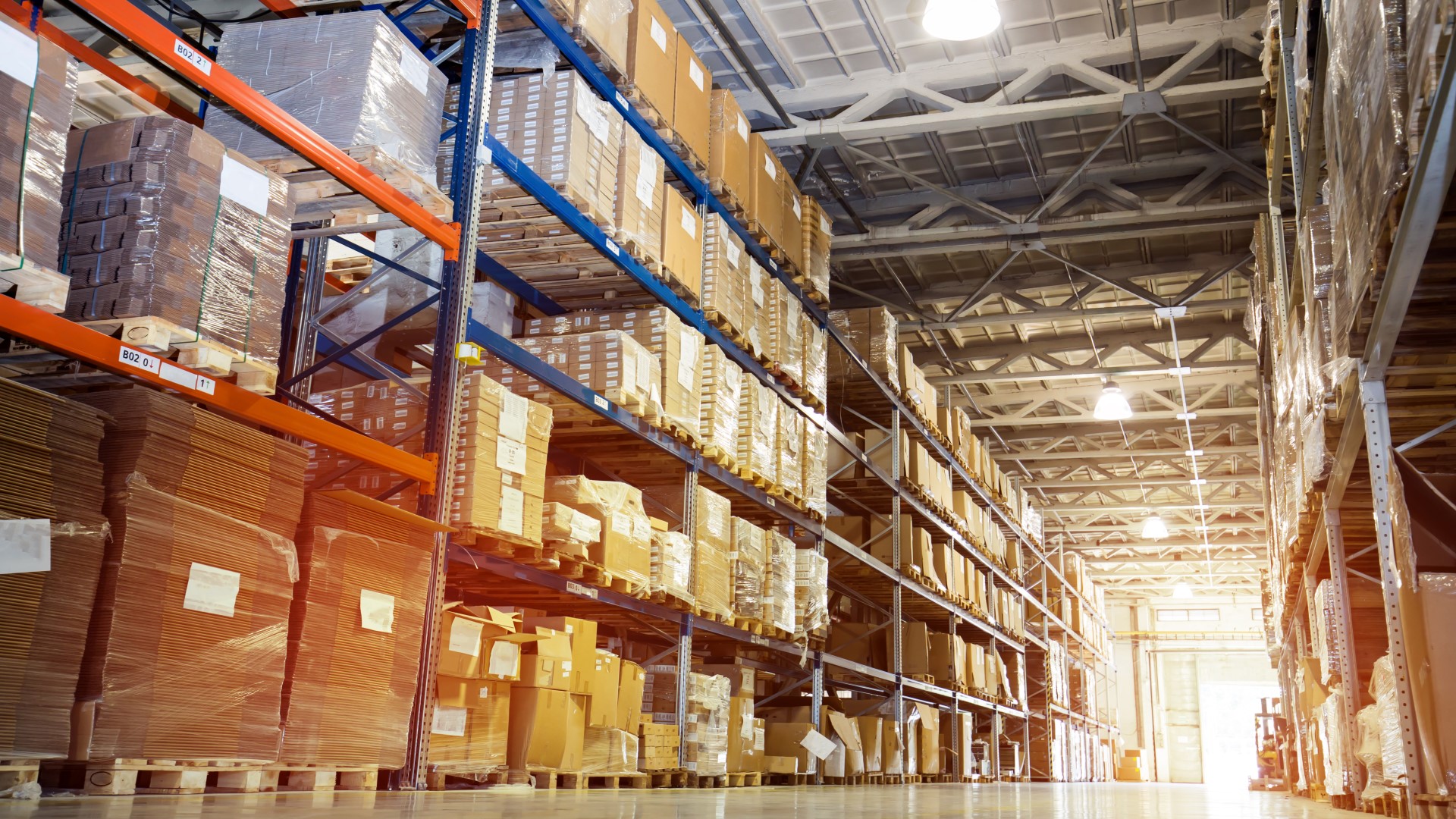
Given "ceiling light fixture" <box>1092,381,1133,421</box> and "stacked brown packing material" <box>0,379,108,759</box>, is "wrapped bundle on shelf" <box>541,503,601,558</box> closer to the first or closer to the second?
"stacked brown packing material" <box>0,379,108,759</box>

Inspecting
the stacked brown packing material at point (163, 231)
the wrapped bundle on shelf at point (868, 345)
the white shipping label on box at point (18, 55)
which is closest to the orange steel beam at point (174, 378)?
the stacked brown packing material at point (163, 231)

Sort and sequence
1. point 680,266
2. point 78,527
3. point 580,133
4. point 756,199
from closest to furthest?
point 78,527 < point 580,133 < point 680,266 < point 756,199

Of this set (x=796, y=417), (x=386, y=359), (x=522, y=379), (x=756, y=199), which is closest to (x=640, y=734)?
(x=522, y=379)

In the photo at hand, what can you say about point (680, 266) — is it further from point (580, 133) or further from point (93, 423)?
point (93, 423)

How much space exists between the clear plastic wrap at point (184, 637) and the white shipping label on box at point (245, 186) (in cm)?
125

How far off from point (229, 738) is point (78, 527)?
974 mm

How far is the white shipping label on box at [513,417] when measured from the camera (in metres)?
5.96

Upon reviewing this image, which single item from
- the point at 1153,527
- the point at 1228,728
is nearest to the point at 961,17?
the point at 1153,527

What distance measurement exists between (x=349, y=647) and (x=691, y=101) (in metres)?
5.05

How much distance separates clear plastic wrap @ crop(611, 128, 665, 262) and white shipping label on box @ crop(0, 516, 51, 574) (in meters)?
4.24

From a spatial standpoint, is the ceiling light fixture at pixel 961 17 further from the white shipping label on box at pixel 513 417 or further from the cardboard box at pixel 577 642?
the cardboard box at pixel 577 642

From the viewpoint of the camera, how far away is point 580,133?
6770mm

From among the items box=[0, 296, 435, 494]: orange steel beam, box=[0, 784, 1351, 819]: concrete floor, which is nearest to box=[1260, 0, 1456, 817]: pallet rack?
box=[0, 784, 1351, 819]: concrete floor

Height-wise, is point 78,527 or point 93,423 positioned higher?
point 93,423
